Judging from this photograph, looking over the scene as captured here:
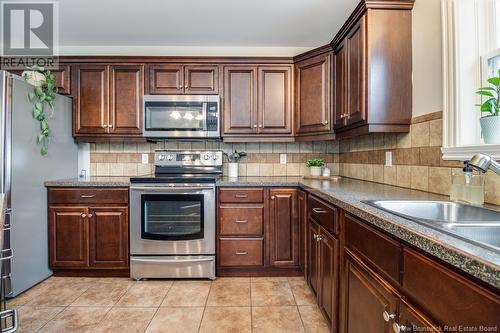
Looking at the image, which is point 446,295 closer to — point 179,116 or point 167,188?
point 167,188

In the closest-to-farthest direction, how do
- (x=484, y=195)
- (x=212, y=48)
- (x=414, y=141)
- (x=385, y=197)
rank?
(x=484, y=195), (x=385, y=197), (x=414, y=141), (x=212, y=48)

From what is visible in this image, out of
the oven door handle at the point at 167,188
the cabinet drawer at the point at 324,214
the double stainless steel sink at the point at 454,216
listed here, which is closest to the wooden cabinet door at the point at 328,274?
the cabinet drawer at the point at 324,214

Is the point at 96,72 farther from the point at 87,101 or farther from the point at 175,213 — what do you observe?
the point at 175,213

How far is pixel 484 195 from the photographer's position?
1.36 meters

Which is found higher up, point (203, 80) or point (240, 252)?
point (203, 80)

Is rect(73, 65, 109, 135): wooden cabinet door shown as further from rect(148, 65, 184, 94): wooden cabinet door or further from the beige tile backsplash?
rect(148, 65, 184, 94): wooden cabinet door

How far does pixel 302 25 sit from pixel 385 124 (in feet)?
4.36

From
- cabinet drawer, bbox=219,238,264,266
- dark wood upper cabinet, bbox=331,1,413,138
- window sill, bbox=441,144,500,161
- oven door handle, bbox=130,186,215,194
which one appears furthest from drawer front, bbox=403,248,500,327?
oven door handle, bbox=130,186,215,194

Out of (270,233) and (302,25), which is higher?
(302,25)

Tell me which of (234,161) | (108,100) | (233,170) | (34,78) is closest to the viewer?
(34,78)

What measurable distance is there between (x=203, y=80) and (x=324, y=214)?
6.12 feet

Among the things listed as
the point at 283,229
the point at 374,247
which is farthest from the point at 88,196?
the point at 374,247

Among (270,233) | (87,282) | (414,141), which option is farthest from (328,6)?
(87,282)

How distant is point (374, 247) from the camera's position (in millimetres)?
1080
